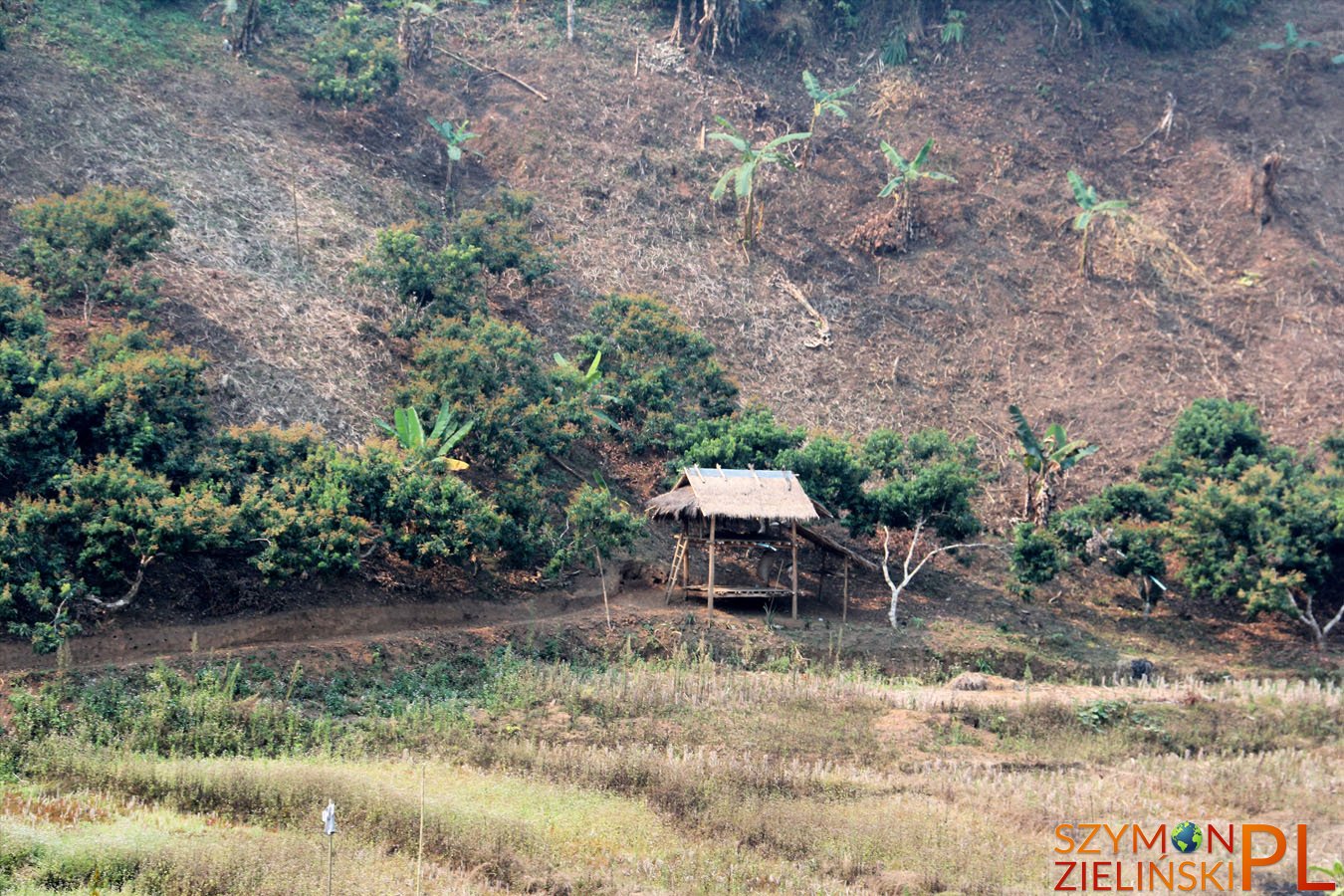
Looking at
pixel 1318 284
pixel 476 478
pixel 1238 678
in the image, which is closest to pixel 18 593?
pixel 476 478

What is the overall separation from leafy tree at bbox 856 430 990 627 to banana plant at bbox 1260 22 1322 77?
21.4m

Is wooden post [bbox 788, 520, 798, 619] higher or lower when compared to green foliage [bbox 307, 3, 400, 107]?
lower

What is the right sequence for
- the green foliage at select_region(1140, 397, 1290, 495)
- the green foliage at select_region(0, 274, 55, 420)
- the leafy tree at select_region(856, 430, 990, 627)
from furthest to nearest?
the green foliage at select_region(1140, 397, 1290, 495)
the leafy tree at select_region(856, 430, 990, 627)
the green foliage at select_region(0, 274, 55, 420)

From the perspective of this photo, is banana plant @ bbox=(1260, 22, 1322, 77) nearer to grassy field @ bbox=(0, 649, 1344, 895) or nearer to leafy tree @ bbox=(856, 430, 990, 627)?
leafy tree @ bbox=(856, 430, 990, 627)

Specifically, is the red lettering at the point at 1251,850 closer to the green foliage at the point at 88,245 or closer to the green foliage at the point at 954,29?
the green foliage at the point at 88,245

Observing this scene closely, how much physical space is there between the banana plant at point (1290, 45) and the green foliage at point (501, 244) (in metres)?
24.2

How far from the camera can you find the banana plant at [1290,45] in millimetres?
38312

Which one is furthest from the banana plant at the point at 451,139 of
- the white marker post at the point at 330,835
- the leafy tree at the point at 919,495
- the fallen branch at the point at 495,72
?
the white marker post at the point at 330,835

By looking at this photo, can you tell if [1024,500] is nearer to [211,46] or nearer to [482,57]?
[482,57]

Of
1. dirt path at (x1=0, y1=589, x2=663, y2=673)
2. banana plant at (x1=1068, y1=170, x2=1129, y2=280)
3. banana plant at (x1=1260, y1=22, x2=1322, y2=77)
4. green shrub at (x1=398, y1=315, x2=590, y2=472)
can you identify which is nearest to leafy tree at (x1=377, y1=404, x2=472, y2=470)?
green shrub at (x1=398, y1=315, x2=590, y2=472)

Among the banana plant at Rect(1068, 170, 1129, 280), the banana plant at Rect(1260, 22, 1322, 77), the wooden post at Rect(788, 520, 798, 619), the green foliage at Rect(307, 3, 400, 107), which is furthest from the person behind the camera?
the banana plant at Rect(1260, 22, 1322, 77)

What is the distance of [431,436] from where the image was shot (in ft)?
75.2

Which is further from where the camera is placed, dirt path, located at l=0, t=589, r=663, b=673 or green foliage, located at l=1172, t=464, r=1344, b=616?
green foliage, located at l=1172, t=464, r=1344, b=616

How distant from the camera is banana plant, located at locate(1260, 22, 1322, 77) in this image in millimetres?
38312
